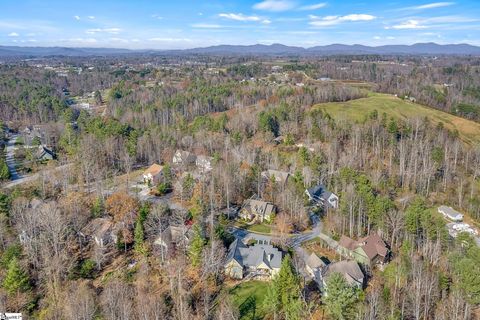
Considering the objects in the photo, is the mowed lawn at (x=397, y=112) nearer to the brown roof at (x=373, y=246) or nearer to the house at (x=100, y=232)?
the brown roof at (x=373, y=246)

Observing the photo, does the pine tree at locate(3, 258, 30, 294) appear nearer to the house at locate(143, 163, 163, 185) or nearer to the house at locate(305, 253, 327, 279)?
the house at locate(305, 253, 327, 279)

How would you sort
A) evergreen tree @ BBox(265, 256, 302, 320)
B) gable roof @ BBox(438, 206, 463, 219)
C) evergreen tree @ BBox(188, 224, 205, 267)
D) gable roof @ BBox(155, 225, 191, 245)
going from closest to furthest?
evergreen tree @ BBox(265, 256, 302, 320), evergreen tree @ BBox(188, 224, 205, 267), gable roof @ BBox(155, 225, 191, 245), gable roof @ BBox(438, 206, 463, 219)

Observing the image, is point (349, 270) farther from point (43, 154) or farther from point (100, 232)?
point (43, 154)

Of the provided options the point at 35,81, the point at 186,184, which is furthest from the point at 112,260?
the point at 35,81

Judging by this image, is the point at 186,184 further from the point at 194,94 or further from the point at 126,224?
the point at 194,94

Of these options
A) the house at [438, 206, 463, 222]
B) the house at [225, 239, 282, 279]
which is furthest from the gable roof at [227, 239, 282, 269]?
the house at [438, 206, 463, 222]

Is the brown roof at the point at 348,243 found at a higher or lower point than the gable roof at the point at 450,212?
higher

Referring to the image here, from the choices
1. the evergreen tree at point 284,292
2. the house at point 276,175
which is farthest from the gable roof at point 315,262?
the house at point 276,175
